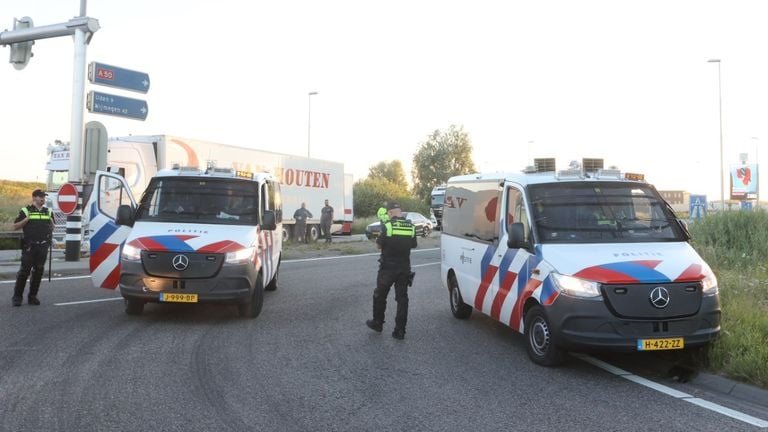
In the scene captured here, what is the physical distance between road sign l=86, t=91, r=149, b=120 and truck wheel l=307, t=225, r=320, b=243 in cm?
1207

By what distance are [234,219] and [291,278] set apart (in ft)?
17.1

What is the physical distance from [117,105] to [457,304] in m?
11.2

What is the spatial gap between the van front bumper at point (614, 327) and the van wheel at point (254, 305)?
453cm

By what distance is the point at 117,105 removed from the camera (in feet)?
53.5

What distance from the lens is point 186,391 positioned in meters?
5.43

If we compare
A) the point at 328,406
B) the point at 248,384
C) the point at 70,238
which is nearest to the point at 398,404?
the point at 328,406

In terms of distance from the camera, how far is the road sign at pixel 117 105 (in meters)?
16.0

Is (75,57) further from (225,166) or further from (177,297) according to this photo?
Result: (177,297)

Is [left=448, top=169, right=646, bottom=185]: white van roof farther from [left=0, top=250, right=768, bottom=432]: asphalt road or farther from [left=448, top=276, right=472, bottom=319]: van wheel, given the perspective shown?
[left=448, top=276, right=472, bottom=319]: van wheel

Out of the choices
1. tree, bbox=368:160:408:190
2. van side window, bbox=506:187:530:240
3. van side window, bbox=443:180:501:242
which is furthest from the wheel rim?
tree, bbox=368:160:408:190

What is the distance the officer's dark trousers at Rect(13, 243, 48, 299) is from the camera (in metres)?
9.77

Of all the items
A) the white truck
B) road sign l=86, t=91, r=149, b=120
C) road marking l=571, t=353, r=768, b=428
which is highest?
road sign l=86, t=91, r=149, b=120

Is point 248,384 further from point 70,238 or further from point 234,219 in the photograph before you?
point 70,238

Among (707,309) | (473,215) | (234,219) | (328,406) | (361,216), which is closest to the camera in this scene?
(328,406)
